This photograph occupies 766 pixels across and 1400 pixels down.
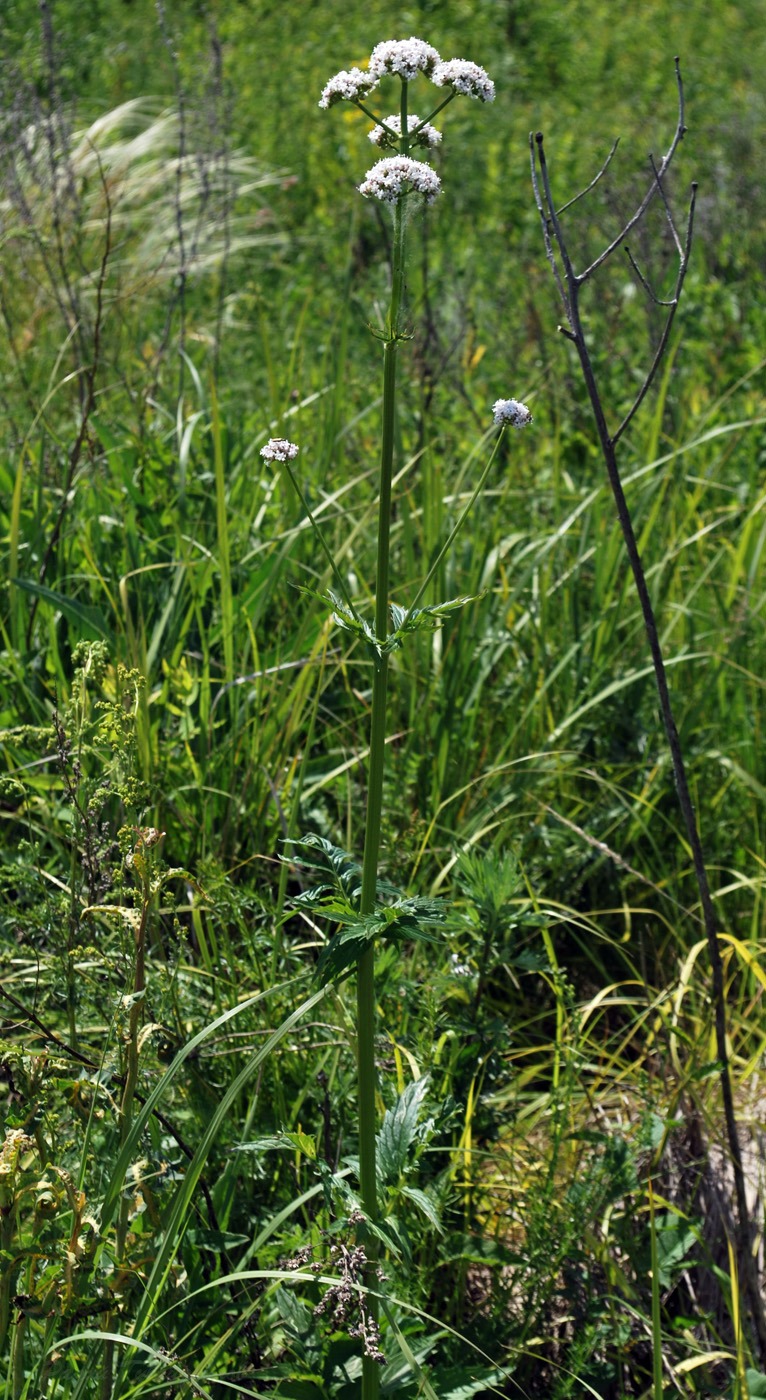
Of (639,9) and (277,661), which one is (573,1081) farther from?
(639,9)

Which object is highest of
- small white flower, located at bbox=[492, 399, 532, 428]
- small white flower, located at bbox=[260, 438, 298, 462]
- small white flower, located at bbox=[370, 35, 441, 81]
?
small white flower, located at bbox=[370, 35, 441, 81]

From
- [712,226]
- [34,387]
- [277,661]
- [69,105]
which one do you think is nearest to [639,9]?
[712,226]

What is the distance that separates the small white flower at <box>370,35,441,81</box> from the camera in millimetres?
1230

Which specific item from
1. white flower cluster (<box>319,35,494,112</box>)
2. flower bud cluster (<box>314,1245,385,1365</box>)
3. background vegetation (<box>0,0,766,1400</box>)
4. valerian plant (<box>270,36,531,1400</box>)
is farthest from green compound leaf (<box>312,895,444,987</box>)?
white flower cluster (<box>319,35,494,112</box>)

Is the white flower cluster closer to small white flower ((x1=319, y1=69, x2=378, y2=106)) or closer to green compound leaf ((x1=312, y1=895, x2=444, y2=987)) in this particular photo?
small white flower ((x1=319, y1=69, x2=378, y2=106))

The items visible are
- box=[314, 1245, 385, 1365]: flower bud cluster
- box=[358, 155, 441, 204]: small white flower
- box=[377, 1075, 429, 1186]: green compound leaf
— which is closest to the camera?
box=[358, 155, 441, 204]: small white flower

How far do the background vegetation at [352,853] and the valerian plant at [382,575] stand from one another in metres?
0.14

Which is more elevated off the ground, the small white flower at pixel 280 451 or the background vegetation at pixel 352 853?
Answer: the small white flower at pixel 280 451

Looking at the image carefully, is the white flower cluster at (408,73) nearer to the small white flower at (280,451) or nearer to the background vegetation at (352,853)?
the small white flower at (280,451)

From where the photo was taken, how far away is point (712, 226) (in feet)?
17.8

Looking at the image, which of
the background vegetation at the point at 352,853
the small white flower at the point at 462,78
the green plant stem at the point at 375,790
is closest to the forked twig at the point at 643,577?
the background vegetation at the point at 352,853

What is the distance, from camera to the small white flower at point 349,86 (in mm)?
1273

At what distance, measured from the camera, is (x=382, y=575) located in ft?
4.19

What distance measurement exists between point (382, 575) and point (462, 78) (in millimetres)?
505
